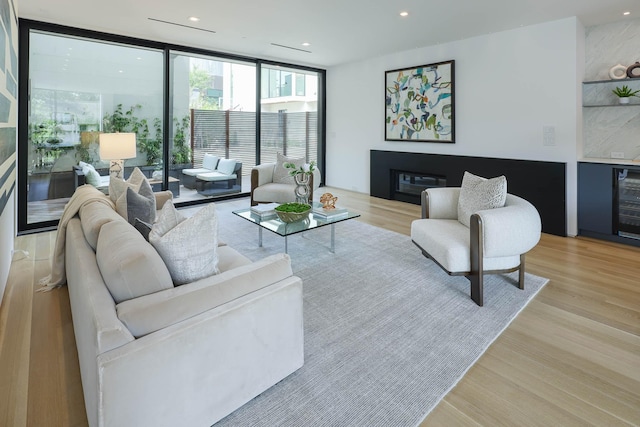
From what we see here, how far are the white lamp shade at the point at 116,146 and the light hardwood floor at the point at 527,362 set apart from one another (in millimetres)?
1458

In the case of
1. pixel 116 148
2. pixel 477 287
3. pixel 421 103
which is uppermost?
pixel 421 103

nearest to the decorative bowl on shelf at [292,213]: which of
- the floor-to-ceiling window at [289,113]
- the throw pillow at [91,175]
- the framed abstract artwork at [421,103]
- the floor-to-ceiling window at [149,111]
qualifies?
the floor-to-ceiling window at [149,111]

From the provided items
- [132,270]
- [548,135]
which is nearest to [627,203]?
[548,135]

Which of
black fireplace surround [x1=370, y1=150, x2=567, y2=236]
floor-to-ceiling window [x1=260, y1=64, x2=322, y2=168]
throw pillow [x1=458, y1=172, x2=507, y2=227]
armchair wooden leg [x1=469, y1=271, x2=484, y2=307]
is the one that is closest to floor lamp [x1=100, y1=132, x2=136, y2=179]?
floor-to-ceiling window [x1=260, y1=64, x2=322, y2=168]

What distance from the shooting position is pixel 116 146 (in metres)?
4.10

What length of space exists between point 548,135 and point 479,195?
7.27 ft

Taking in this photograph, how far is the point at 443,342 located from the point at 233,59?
18.6 feet

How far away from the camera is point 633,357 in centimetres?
201

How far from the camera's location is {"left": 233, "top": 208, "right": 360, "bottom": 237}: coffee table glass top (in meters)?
3.28

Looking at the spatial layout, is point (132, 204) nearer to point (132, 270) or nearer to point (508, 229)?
point (132, 270)

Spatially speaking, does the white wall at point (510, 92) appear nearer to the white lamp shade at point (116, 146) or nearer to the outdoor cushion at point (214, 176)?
the outdoor cushion at point (214, 176)

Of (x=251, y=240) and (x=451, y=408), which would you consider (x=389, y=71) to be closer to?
(x=251, y=240)

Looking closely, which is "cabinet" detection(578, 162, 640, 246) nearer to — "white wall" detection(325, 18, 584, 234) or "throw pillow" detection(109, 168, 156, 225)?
"white wall" detection(325, 18, 584, 234)

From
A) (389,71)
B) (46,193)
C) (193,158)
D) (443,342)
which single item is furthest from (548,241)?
(46,193)
